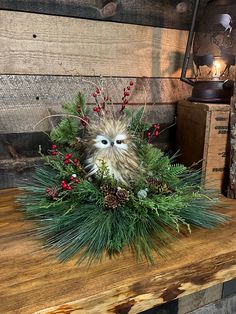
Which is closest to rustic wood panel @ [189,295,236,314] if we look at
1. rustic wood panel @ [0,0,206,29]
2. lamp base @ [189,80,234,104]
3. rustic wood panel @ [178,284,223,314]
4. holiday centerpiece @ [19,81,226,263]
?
rustic wood panel @ [178,284,223,314]

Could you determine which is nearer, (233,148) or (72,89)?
(233,148)

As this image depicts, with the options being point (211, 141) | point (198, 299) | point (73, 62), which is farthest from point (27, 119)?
point (198, 299)

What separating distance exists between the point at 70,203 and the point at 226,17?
657 mm

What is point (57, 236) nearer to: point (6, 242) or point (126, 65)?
point (6, 242)

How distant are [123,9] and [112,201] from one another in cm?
62

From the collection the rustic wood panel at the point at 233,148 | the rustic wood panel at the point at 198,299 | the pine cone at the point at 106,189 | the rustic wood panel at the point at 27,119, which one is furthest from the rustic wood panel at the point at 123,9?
the rustic wood panel at the point at 198,299

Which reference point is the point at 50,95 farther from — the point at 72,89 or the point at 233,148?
the point at 233,148

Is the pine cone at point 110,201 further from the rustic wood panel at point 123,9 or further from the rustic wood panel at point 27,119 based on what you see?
the rustic wood panel at point 123,9

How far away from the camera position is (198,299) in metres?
0.84

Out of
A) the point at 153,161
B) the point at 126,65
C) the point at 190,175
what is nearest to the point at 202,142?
the point at 190,175

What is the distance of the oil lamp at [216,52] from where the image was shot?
2.98ft

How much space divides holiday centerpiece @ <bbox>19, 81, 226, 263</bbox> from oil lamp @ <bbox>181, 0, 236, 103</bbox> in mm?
312

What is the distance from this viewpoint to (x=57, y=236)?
2.04ft

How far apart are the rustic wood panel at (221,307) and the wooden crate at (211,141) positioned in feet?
0.99
